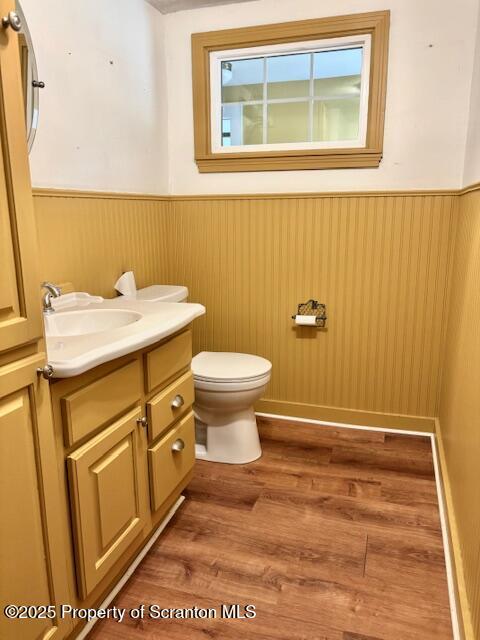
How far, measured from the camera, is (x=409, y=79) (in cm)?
232

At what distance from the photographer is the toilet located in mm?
2223

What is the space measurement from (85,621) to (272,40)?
102 inches

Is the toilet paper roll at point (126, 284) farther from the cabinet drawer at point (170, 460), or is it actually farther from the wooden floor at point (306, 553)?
the wooden floor at point (306, 553)

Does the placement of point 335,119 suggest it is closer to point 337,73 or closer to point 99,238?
point 337,73

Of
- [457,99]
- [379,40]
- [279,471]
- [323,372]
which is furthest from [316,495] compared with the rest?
[379,40]

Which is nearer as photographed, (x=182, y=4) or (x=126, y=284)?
(x=126, y=284)

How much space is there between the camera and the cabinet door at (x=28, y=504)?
1008 mm

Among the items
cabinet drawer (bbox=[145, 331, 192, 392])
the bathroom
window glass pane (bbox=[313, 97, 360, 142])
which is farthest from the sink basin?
window glass pane (bbox=[313, 97, 360, 142])

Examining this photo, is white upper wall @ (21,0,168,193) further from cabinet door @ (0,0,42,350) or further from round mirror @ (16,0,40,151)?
cabinet door @ (0,0,42,350)

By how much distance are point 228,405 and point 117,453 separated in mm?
889

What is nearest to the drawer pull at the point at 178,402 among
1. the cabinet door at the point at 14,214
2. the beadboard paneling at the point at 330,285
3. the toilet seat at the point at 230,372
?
the toilet seat at the point at 230,372

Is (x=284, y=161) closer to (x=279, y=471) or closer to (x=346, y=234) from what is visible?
(x=346, y=234)

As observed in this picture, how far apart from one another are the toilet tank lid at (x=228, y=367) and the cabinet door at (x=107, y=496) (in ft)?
2.36

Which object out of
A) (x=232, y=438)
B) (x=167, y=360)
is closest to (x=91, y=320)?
(x=167, y=360)
